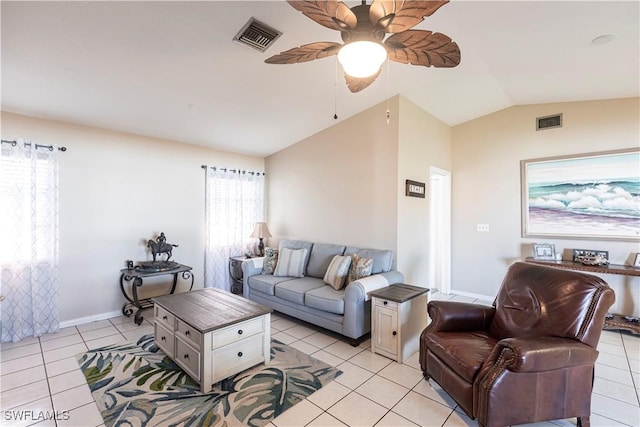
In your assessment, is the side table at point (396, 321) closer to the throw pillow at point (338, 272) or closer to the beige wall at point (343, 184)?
the throw pillow at point (338, 272)

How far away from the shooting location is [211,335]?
2.26 m

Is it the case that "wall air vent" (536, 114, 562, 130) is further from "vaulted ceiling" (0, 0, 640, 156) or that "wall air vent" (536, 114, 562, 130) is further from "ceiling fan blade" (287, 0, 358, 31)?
"ceiling fan blade" (287, 0, 358, 31)

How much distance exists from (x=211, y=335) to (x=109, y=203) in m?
2.56

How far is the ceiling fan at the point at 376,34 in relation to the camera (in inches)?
55.3

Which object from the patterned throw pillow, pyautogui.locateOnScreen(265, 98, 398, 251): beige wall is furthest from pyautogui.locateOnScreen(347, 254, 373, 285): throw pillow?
the patterned throw pillow

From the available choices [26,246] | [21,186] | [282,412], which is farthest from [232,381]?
[21,186]

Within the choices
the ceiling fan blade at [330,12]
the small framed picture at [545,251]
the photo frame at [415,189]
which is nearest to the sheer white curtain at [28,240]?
the ceiling fan blade at [330,12]

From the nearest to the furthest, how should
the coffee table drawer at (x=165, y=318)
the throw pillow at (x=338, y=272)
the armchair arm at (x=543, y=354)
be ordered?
the armchair arm at (x=543, y=354) → the coffee table drawer at (x=165, y=318) → the throw pillow at (x=338, y=272)

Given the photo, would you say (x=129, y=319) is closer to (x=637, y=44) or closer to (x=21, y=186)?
(x=21, y=186)

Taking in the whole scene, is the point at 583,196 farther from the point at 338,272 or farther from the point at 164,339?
the point at 164,339

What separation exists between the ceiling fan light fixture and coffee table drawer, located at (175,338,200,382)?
7.62ft

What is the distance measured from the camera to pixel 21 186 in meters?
3.09

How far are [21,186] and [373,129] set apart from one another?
399cm

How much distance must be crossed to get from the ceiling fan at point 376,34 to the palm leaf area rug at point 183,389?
7.55 ft
